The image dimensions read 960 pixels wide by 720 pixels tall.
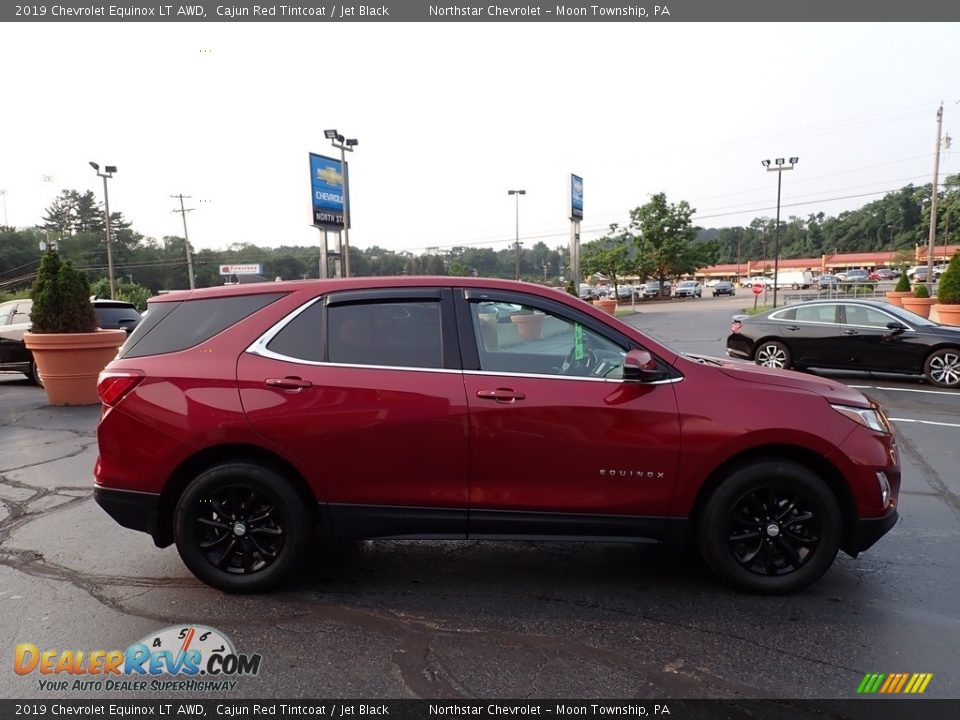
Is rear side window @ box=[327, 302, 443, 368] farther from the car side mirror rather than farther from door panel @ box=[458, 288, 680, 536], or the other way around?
the car side mirror

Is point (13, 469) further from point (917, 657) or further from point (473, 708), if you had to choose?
point (917, 657)

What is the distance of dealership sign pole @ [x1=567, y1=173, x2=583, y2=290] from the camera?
3347cm

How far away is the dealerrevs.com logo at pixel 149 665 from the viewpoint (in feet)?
9.56

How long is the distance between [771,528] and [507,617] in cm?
154

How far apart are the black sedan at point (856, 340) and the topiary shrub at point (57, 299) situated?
37.4ft

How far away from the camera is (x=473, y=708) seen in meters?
2.70

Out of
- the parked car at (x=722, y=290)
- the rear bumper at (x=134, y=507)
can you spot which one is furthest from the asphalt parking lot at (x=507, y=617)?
the parked car at (x=722, y=290)

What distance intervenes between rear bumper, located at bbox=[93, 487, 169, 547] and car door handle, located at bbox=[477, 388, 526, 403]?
1.94m

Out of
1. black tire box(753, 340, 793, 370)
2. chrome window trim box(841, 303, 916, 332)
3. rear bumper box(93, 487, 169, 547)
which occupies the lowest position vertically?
black tire box(753, 340, 793, 370)

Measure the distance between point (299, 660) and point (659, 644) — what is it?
5.68ft

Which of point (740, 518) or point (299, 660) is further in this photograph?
point (740, 518)

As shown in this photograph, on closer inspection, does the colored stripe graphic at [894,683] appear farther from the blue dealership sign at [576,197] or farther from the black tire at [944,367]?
the blue dealership sign at [576,197]

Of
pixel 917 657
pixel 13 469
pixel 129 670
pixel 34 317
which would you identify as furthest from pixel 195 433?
pixel 34 317

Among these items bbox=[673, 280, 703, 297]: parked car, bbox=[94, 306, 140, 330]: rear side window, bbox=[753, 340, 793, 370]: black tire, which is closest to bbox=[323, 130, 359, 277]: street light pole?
bbox=[94, 306, 140, 330]: rear side window
